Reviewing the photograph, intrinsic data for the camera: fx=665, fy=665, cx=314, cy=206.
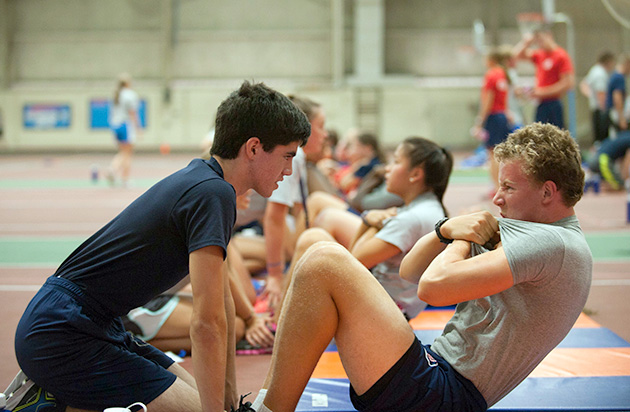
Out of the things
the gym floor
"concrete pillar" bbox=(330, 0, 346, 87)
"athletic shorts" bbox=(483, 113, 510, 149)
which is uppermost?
"concrete pillar" bbox=(330, 0, 346, 87)

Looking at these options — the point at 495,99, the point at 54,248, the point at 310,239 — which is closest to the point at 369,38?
the point at 495,99

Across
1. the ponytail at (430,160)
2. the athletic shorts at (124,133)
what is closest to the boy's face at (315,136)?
the ponytail at (430,160)

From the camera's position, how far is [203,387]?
1.89 m

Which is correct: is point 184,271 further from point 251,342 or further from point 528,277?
point 251,342

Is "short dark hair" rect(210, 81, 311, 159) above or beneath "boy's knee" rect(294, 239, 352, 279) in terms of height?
above

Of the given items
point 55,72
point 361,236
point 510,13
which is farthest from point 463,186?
point 55,72

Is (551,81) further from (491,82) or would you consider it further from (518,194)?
(518,194)

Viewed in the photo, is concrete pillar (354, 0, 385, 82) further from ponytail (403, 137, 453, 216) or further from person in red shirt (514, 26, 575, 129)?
ponytail (403, 137, 453, 216)

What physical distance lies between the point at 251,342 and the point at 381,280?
73 centimetres

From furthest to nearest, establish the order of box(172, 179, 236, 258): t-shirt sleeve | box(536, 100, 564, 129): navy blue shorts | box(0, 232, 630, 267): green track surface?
box(536, 100, 564, 129): navy blue shorts → box(0, 232, 630, 267): green track surface → box(172, 179, 236, 258): t-shirt sleeve

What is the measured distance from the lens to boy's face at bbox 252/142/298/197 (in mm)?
2057

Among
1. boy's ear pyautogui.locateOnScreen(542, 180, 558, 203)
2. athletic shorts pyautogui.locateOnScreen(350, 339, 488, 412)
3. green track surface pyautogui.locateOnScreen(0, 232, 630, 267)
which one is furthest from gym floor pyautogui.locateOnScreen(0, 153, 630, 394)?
boy's ear pyautogui.locateOnScreen(542, 180, 558, 203)

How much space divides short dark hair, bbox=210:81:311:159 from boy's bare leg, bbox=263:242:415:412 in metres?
0.38

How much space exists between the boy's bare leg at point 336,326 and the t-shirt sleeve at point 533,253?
0.39 metres
